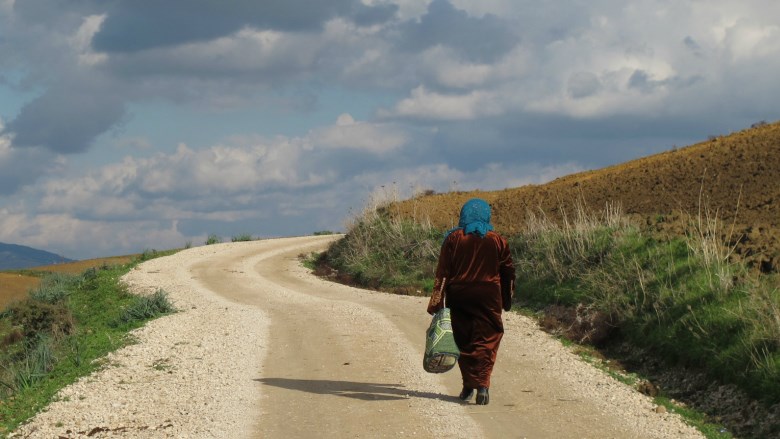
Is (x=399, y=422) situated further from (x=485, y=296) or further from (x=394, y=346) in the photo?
(x=394, y=346)

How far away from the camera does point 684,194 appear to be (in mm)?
23828

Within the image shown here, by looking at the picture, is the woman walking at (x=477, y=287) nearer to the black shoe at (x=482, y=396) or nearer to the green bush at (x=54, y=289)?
the black shoe at (x=482, y=396)

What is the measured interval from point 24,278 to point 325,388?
33386mm

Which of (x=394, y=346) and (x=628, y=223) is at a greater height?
(x=628, y=223)

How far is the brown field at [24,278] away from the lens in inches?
1360

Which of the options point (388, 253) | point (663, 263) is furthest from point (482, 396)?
point (388, 253)

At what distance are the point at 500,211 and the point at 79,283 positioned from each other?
16.1 m

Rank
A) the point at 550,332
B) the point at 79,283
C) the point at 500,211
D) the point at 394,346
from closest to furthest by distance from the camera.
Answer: the point at 394,346, the point at 550,332, the point at 500,211, the point at 79,283

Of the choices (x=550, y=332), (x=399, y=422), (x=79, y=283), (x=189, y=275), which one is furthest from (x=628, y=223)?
(x=79, y=283)

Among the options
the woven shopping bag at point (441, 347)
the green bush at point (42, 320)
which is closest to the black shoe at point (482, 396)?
the woven shopping bag at point (441, 347)

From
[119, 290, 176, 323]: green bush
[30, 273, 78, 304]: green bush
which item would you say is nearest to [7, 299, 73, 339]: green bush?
[119, 290, 176, 323]: green bush

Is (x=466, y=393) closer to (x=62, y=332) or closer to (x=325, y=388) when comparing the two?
(x=325, y=388)

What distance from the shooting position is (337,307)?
20.4 m

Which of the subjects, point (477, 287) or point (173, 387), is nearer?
point (477, 287)
